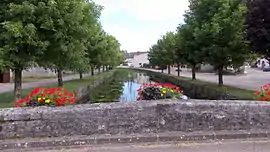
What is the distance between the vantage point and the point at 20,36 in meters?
13.6

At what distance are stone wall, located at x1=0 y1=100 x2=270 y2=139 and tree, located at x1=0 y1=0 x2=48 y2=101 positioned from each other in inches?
272

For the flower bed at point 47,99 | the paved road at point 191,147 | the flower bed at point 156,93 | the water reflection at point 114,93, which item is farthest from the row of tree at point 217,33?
the flower bed at point 47,99

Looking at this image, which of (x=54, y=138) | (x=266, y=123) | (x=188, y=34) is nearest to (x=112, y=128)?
(x=54, y=138)

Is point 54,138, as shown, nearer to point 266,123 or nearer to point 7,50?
point 266,123

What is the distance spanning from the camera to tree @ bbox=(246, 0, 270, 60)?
57.4 feet

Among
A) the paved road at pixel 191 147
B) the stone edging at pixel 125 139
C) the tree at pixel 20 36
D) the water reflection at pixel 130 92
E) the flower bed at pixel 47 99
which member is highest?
the tree at pixel 20 36

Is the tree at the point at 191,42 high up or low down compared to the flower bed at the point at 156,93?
up

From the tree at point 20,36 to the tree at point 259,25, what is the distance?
10560mm

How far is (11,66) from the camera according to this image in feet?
48.1

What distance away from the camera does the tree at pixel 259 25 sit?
17500 millimetres

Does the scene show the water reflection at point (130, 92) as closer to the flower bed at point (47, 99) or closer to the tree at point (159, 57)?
the tree at point (159, 57)

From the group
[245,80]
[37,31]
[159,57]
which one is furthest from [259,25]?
[159,57]

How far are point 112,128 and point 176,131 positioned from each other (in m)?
1.31

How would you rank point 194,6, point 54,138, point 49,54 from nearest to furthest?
point 54,138
point 49,54
point 194,6
